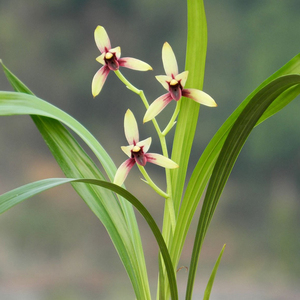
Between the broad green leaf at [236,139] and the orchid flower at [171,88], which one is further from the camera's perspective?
the orchid flower at [171,88]

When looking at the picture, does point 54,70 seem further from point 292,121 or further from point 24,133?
point 292,121

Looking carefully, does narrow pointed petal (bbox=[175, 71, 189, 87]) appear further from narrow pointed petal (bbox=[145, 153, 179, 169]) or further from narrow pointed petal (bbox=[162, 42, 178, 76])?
narrow pointed petal (bbox=[145, 153, 179, 169])

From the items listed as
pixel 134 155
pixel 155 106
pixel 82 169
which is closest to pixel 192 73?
pixel 155 106

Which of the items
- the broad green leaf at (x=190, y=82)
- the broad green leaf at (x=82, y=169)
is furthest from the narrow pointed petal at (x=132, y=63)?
the broad green leaf at (x=82, y=169)

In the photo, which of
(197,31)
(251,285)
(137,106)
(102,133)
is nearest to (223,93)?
(137,106)

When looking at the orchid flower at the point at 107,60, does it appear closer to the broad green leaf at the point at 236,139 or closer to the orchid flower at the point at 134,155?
the orchid flower at the point at 134,155

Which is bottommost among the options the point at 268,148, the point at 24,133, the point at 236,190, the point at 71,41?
the point at 236,190
